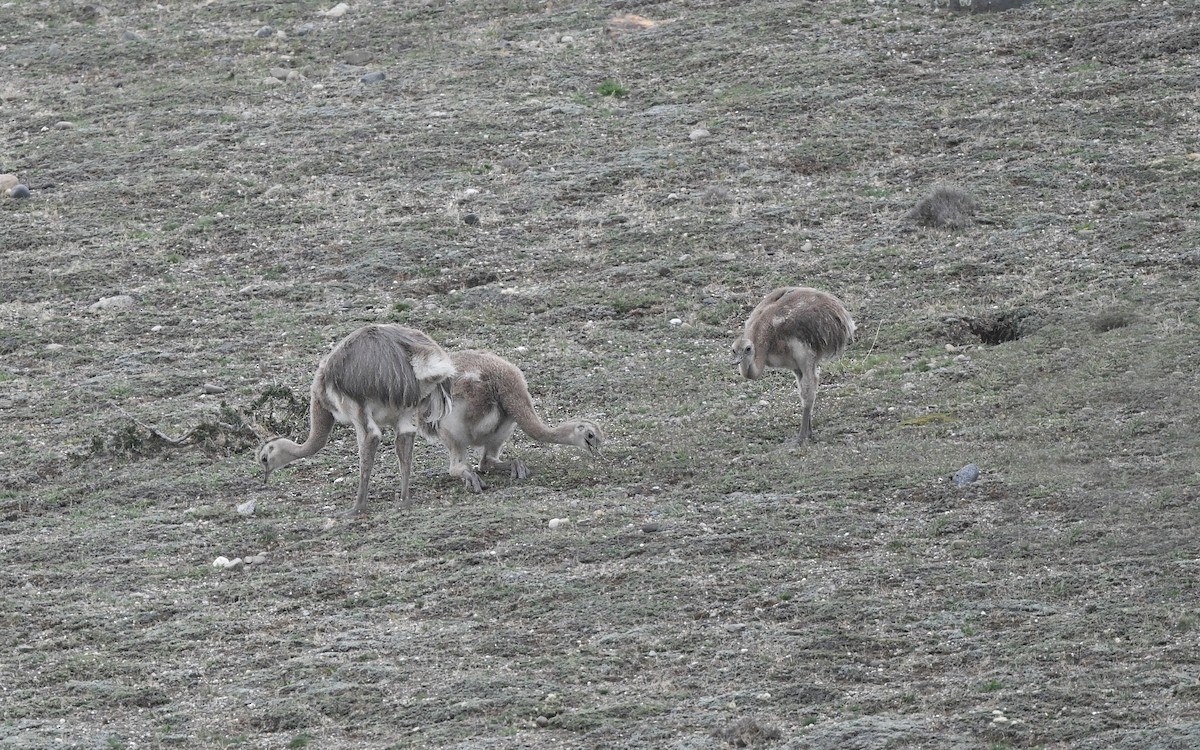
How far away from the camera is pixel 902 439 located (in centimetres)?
1359

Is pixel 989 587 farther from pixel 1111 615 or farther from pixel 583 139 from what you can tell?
pixel 583 139

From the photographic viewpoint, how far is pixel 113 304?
60.4 ft

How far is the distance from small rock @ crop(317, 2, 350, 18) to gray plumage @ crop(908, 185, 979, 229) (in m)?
11.8

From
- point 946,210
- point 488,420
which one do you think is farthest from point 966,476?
point 946,210

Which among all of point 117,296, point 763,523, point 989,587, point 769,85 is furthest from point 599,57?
point 989,587

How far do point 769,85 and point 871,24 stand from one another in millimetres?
2436

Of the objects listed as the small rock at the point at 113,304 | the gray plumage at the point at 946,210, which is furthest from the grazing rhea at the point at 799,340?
the small rock at the point at 113,304

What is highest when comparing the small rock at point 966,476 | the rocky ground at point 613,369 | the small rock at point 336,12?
the small rock at point 336,12

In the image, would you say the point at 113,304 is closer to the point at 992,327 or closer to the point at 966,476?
the point at 992,327

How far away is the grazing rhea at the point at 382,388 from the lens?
1302 cm

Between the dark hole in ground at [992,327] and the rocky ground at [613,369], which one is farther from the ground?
the rocky ground at [613,369]

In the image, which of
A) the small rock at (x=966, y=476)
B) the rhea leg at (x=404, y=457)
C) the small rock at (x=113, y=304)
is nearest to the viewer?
the small rock at (x=966, y=476)

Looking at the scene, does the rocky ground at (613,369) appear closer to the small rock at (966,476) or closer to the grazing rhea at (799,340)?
the small rock at (966,476)

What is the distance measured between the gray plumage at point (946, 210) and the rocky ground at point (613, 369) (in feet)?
1.16
